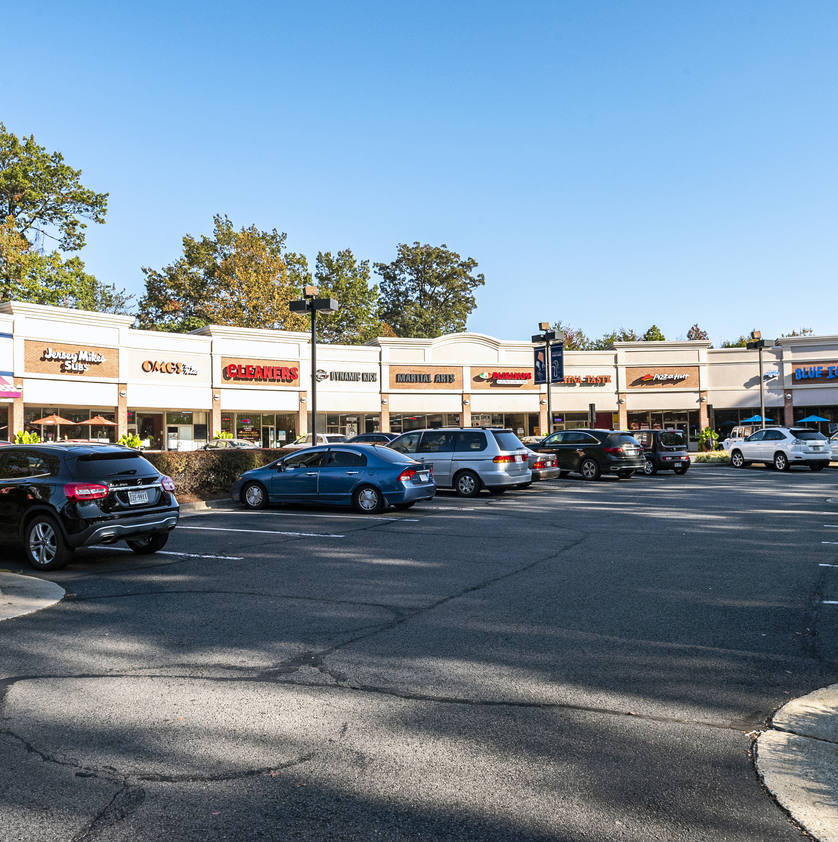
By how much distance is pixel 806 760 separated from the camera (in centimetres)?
404

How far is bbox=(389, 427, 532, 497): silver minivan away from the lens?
19.1 m

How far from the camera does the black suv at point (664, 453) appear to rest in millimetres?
28547

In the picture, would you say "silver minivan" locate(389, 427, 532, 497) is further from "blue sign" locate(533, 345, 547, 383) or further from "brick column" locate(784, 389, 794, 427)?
"brick column" locate(784, 389, 794, 427)

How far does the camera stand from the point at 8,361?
3831cm

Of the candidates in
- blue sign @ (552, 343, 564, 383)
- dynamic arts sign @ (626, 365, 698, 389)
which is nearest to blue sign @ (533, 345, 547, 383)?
blue sign @ (552, 343, 564, 383)

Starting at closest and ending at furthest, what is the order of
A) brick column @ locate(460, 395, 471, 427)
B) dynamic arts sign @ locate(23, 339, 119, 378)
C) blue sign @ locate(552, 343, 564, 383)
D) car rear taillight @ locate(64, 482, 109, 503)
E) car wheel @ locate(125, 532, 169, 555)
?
car rear taillight @ locate(64, 482, 109, 503) < car wheel @ locate(125, 532, 169, 555) < dynamic arts sign @ locate(23, 339, 119, 378) < blue sign @ locate(552, 343, 564, 383) < brick column @ locate(460, 395, 471, 427)

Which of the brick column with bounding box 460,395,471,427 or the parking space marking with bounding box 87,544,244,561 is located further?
the brick column with bounding box 460,395,471,427

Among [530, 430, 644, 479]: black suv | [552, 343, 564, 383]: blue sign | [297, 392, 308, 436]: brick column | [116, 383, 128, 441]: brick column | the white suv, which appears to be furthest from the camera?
[297, 392, 308, 436]: brick column

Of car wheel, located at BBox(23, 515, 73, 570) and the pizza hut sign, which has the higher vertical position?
the pizza hut sign

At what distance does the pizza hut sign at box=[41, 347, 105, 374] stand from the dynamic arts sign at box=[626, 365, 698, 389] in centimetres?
3839

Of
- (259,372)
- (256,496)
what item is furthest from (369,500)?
(259,372)

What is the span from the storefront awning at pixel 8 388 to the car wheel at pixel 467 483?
28.3 meters

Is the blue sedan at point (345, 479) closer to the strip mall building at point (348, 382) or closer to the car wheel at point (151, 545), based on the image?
the car wheel at point (151, 545)

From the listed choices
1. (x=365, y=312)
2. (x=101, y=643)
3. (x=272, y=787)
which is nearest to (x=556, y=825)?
(x=272, y=787)
